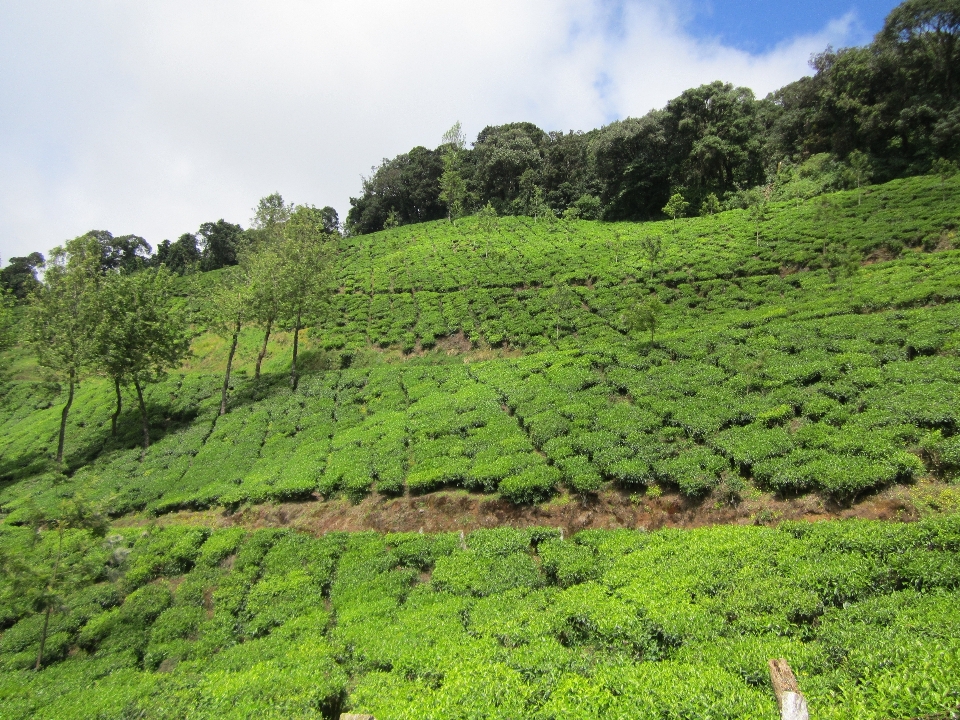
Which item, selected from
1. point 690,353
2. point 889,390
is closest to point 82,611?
point 690,353

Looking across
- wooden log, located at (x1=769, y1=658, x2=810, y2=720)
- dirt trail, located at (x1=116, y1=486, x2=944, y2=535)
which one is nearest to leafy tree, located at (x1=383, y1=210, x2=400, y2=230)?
dirt trail, located at (x1=116, y1=486, x2=944, y2=535)

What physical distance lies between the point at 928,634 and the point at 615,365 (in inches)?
750

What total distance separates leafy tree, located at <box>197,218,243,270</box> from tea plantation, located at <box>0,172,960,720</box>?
52.6 m

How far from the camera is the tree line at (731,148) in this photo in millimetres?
50500

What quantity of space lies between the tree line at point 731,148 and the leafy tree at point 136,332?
52.6 metres

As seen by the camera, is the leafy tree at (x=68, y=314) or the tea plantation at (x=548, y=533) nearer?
the tea plantation at (x=548, y=533)

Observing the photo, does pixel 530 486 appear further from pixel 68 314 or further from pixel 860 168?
pixel 860 168

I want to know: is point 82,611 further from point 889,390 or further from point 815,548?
point 889,390

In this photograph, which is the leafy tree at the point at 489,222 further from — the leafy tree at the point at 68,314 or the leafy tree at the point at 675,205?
the leafy tree at the point at 68,314

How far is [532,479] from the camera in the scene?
1902 cm

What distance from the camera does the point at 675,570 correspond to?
1291 cm

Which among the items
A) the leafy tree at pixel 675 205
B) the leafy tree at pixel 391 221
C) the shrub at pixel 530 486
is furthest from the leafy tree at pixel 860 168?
the leafy tree at pixel 391 221

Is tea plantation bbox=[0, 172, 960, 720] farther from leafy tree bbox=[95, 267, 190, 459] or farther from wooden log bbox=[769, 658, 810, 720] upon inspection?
leafy tree bbox=[95, 267, 190, 459]

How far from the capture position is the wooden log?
24.4 ft
